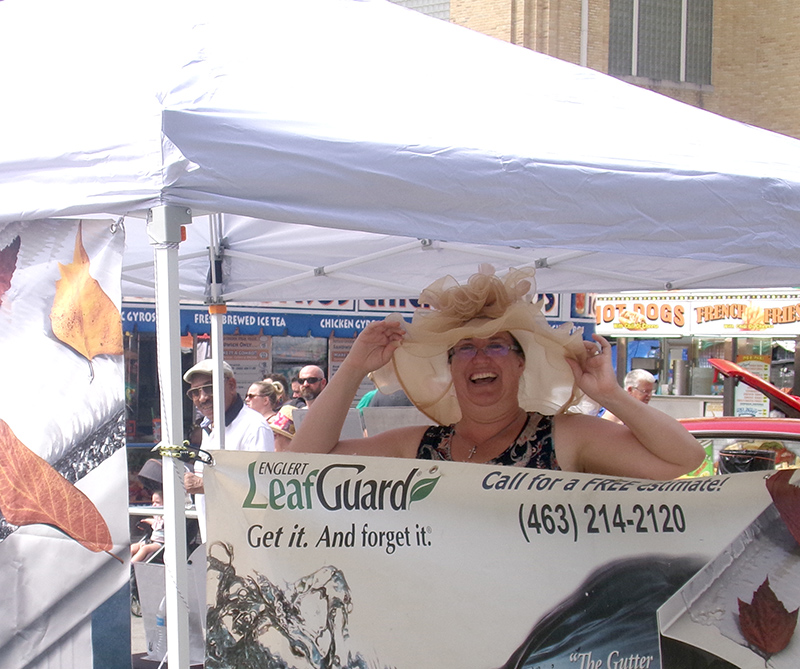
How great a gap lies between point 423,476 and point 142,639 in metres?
3.25

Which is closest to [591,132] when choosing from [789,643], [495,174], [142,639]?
[495,174]

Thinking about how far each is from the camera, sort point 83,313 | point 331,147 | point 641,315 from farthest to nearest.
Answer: point 641,315
point 83,313
point 331,147

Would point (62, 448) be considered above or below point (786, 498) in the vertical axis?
above

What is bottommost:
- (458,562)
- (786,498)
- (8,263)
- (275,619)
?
(275,619)

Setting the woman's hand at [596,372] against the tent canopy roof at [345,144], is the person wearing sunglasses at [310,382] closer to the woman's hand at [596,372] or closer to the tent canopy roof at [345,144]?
the tent canopy roof at [345,144]

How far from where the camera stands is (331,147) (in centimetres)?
192

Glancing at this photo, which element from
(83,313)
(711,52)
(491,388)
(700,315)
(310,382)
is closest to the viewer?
(83,313)

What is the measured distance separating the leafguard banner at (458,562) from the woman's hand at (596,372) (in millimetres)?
241

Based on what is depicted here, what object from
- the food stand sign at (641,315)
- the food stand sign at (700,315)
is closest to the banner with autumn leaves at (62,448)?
the food stand sign at (700,315)

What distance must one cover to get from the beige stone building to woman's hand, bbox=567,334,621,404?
15136 millimetres

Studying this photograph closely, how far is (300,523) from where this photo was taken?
2.16 metres

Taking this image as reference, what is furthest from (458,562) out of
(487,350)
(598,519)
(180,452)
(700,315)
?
(700,315)

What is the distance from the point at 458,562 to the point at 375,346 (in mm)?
708

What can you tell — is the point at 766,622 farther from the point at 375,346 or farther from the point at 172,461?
the point at 172,461
